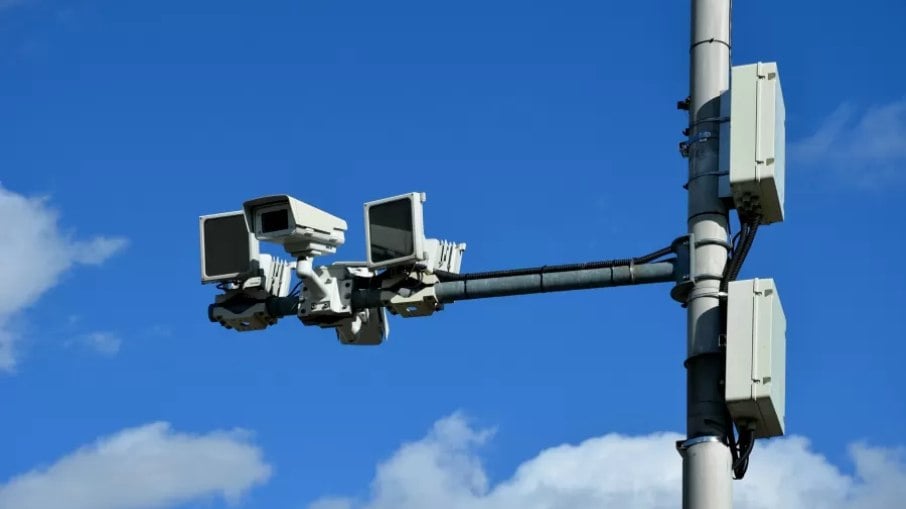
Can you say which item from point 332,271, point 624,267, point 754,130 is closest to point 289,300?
point 332,271

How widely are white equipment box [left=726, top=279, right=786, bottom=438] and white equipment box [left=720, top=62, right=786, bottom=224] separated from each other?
0.64m

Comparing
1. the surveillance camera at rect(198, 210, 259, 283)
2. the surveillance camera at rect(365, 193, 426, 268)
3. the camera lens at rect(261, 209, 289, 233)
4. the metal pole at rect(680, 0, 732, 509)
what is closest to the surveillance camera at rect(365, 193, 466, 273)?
the surveillance camera at rect(365, 193, 426, 268)

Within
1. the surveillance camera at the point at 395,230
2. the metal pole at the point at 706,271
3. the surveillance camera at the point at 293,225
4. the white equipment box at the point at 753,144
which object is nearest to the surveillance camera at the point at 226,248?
the surveillance camera at the point at 293,225

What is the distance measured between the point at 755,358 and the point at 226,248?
15.3ft

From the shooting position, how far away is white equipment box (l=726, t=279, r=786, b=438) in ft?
51.6

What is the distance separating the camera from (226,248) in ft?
60.2

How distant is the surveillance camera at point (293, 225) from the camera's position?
680 inches

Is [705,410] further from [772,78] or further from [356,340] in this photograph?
[356,340]

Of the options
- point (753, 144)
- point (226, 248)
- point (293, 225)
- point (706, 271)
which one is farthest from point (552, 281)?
point (226, 248)

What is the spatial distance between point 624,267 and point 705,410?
4.30ft

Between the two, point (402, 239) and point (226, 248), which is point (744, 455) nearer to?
point (402, 239)

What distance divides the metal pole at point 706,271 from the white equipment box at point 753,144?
0.49 feet

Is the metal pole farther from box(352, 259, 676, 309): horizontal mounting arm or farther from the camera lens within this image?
the camera lens

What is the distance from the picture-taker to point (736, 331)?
15.9 meters
